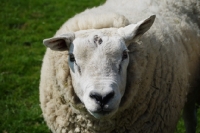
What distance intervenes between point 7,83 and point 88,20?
2.96m

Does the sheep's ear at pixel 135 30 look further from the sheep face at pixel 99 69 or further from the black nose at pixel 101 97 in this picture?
the black nose at pixel 101 97

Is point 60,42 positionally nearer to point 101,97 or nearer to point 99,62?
point 99,62

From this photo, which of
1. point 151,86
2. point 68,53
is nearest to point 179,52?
point 151,86

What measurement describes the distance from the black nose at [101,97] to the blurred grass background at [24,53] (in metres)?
2.46

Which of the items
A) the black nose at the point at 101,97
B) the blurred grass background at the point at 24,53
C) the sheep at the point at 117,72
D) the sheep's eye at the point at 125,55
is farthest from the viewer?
the blurred grass background at the point at 24,53

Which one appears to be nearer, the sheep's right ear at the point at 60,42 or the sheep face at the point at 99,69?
the sheep face at the point at 99,69

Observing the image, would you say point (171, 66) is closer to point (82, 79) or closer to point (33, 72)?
point (82, 79)

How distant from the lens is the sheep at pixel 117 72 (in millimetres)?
3394

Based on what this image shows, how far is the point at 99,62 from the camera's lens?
3389mm

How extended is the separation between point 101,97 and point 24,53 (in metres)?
4.54

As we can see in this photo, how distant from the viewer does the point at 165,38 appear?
4.20 m

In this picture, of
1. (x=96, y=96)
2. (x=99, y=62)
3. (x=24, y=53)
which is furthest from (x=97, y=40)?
(x=24, y=53)

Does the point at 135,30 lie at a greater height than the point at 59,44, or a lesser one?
greater

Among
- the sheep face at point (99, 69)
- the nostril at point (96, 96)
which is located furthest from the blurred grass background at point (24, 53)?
the nostril at point (96, 96)
